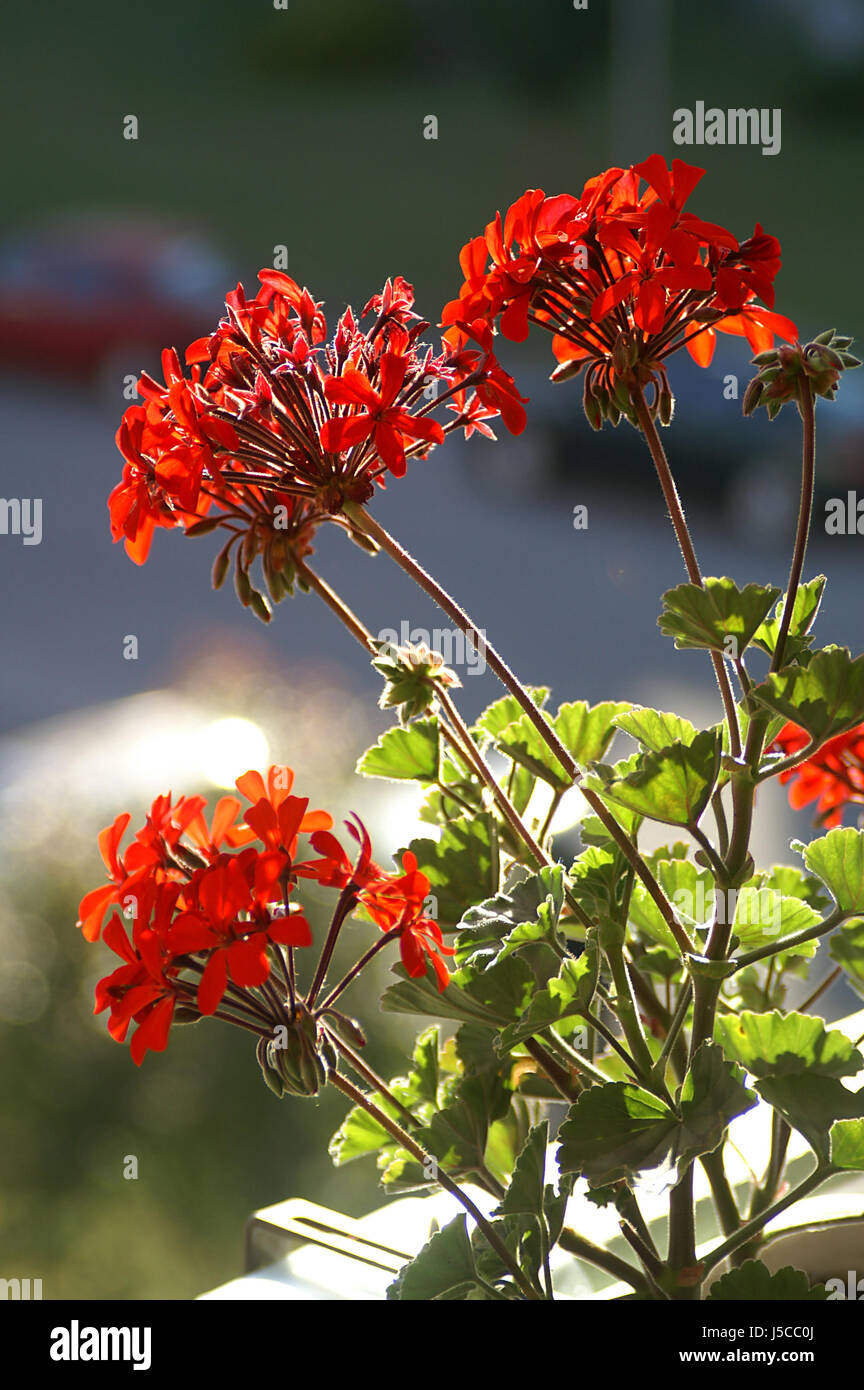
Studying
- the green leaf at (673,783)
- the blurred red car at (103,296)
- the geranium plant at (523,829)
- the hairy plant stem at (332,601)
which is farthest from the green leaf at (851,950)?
the blurred red car at (103,296)

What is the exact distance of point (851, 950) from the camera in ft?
1.79

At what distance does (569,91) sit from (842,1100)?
7311mm

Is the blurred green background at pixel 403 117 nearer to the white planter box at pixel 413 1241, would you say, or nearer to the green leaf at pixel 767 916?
the white planter box at pixel 413 1241

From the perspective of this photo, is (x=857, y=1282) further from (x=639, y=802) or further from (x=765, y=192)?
(x=765, y=192)

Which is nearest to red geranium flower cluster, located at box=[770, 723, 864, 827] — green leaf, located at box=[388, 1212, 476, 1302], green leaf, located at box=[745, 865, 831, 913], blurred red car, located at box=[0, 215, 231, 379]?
green leaf, located at box=[745, 865, 831, 913]

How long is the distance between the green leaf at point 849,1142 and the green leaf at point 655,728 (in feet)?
0.45

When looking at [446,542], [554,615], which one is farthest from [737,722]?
Result: [446,542]

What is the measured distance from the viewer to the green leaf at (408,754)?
1.88ft

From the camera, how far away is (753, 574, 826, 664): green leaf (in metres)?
0.50

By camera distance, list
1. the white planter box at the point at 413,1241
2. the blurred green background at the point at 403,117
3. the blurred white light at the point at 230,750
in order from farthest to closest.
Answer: the blurred green background at the point at 403,117 < the blurred white light at the point at 230,750 < the white planter box at the point at 413,1241

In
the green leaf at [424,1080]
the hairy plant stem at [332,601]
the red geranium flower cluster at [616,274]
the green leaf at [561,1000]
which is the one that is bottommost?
the green leaf at [424,1080]

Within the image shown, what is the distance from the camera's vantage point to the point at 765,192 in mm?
6133

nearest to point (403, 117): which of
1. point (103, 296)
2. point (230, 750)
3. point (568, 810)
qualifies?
point (103, 296)
